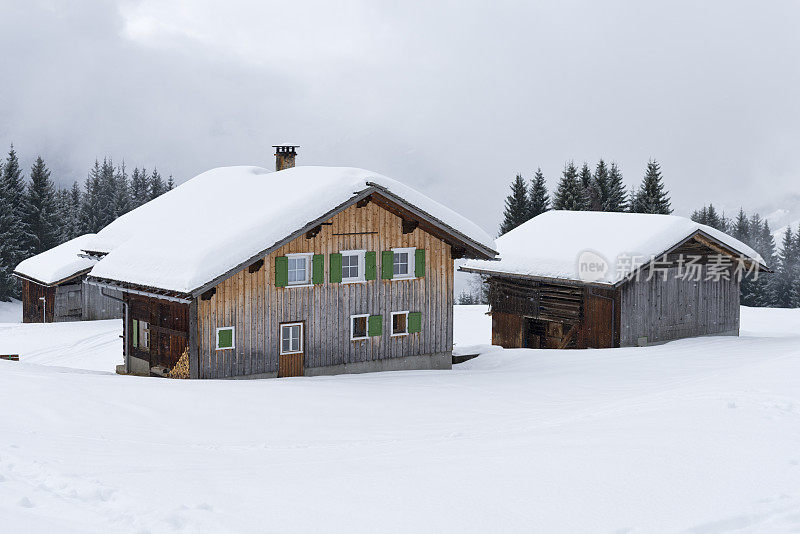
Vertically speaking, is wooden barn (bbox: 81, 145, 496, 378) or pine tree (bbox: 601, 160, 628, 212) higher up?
pine tree (bbox: 601, 160, 628, 212)

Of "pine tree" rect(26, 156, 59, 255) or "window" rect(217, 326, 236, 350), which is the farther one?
"pine tree" rect(26, 156, 59, 255)

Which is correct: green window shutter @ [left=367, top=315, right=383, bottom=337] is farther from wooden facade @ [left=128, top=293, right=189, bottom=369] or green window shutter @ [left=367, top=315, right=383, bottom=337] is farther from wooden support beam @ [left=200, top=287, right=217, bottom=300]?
wooden facade @ [left=128, top=293, right=189, bottom=369]

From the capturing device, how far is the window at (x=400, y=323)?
24406mm

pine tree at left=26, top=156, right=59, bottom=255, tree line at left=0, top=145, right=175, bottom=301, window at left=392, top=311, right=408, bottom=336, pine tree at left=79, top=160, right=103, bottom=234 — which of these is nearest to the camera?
window at left=392, top=311, right=408, bottom=336

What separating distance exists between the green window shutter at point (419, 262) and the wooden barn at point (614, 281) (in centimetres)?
690

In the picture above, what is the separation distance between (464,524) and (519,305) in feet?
80.4

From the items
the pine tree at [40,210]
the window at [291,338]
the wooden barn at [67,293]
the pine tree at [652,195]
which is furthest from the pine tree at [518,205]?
the window at [291,338]

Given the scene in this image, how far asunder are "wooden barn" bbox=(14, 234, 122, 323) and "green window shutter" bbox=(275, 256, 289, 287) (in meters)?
23.8

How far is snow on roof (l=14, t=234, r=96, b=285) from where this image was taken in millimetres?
42656

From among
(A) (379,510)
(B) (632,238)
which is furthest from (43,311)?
(A) (379,510)

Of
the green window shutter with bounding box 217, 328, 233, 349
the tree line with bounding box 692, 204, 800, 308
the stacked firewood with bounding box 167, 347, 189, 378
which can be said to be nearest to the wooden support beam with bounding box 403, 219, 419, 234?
the green window shutter with bounding box 217, 328, 233, 349

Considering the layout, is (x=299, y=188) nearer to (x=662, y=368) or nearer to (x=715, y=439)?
(x=662, y=368)

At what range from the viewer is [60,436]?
11781 mm

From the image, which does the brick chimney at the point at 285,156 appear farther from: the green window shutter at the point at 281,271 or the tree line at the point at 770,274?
the tree line at the point at 770,274
